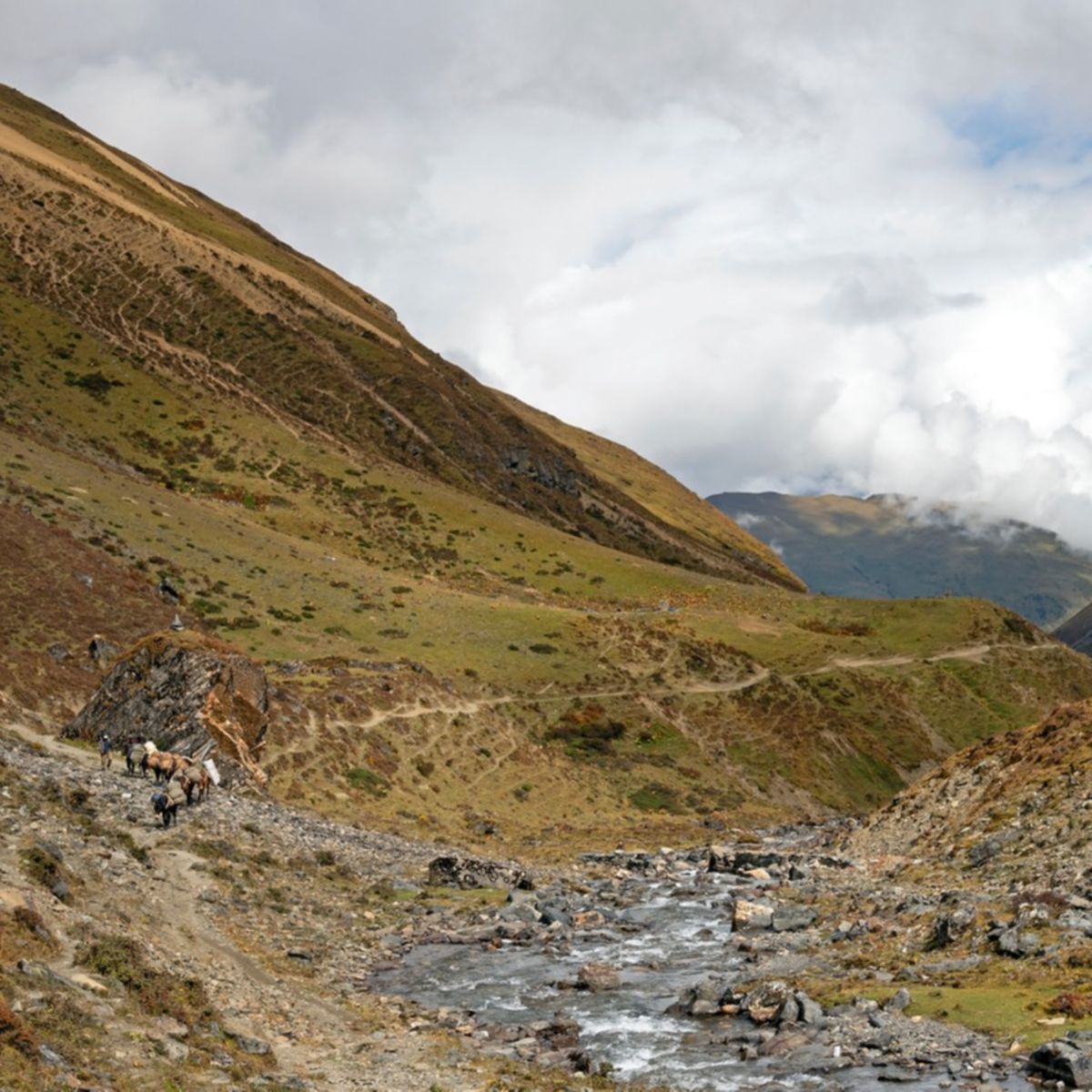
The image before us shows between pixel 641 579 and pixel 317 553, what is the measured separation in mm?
44296

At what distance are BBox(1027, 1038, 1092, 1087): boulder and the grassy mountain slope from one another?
1450 inches

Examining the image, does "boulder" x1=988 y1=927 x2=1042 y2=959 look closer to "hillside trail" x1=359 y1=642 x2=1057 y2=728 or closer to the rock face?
the rock face

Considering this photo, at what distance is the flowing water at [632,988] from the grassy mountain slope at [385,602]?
63.4ft

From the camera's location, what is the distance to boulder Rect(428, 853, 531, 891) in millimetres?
42000

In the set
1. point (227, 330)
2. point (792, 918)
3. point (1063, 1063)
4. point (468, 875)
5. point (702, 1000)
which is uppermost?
point (227, 330)

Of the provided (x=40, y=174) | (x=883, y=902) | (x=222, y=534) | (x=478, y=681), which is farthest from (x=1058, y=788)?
(x=40, y=174)

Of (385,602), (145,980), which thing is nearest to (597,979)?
(145,980)

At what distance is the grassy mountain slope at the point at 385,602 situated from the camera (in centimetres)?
6544

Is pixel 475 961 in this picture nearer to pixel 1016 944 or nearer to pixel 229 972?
pixel 229 972

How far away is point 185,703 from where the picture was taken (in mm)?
51969

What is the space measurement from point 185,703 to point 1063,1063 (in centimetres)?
4245

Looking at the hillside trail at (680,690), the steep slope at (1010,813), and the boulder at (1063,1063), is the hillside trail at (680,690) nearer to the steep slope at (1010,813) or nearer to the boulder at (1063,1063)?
the steep slope at (1010,813)

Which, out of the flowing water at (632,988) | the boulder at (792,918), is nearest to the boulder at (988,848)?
the boulder at (792,918)

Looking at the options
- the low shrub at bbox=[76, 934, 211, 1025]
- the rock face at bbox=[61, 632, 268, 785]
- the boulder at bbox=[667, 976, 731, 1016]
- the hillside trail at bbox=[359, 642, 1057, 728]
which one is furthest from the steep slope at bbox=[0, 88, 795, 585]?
the low shrub at bbox=[76, 934, 211, 1025]
